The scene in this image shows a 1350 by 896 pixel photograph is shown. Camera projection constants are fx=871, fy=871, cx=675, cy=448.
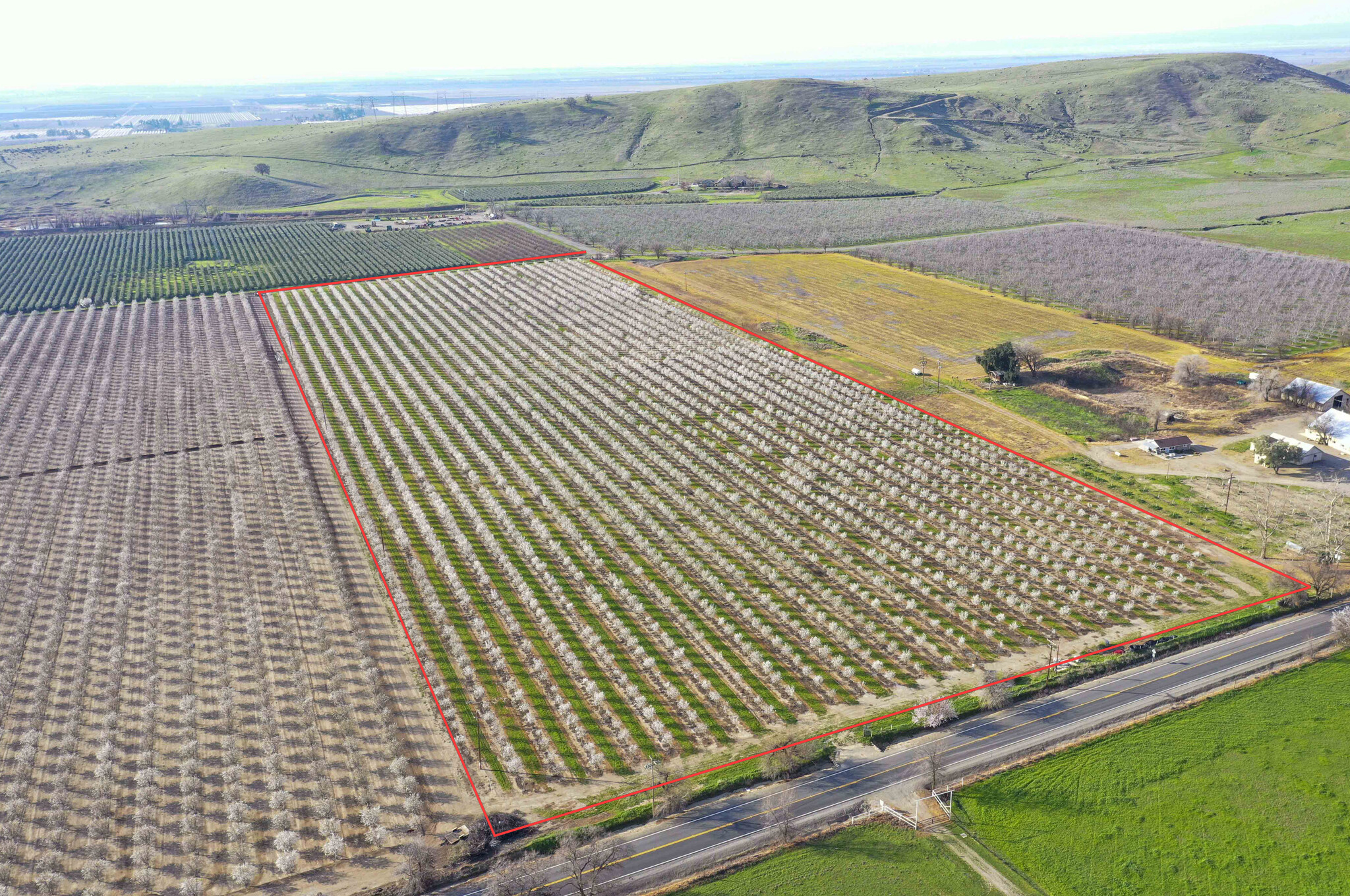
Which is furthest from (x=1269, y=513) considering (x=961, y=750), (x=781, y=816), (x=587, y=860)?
(x=587, y=860)

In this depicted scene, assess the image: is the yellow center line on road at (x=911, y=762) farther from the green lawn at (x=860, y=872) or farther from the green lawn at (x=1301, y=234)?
the green lawn at (x=1301, y=234)

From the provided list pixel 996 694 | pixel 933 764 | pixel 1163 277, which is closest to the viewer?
pixel 933 764

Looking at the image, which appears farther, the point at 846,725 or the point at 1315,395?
the point at 1315,395

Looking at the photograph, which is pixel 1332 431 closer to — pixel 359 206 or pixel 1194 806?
pixel 1194 806

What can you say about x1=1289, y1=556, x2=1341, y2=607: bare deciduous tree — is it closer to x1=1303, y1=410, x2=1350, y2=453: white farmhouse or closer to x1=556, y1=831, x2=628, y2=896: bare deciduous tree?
x1=1303, y1=410, x2=1350, y2=453: white farmhouse

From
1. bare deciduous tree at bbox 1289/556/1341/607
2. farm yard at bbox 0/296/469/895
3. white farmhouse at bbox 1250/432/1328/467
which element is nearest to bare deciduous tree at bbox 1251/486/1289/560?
bare deciduous tree at bbox 1289/556/1341/607

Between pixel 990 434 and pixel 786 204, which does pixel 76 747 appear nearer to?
pixel 990 434
